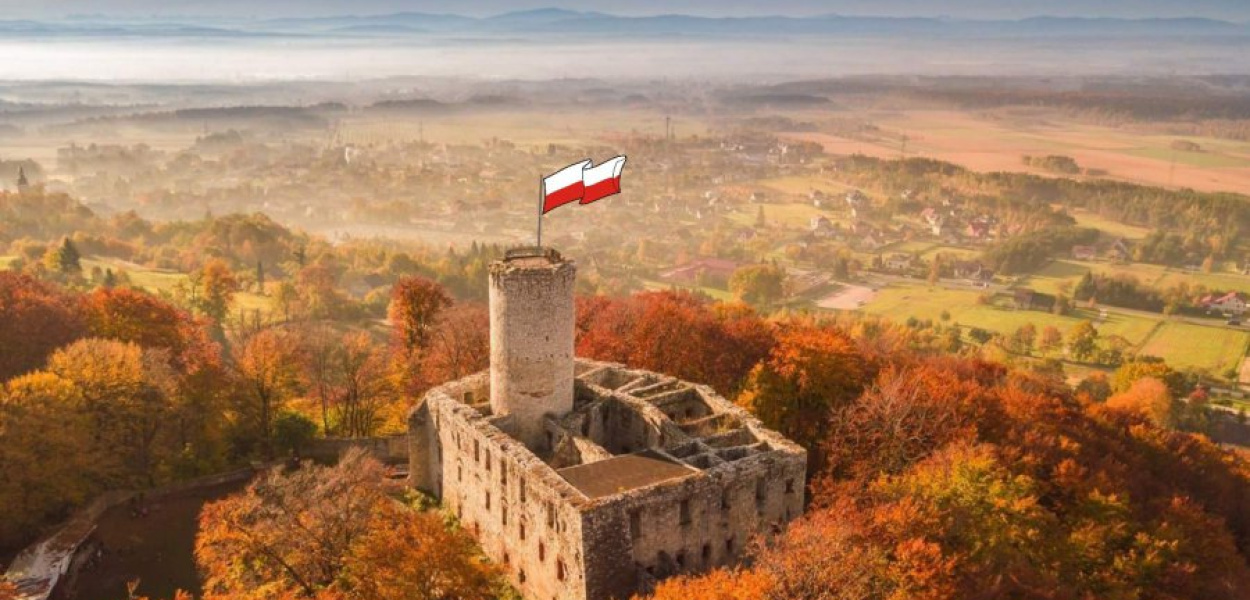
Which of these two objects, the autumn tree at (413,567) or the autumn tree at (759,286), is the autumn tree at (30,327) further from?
the autumn tree at (759,286)

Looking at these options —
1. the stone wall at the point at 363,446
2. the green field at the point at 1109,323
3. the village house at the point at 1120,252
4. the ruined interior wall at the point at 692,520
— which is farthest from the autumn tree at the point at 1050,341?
the stone wall at the point at 363,446

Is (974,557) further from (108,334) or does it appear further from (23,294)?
(23,294)

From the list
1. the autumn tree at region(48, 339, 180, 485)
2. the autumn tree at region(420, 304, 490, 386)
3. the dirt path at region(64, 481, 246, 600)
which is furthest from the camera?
the autumn tree at region(420, 304, 490, 386)

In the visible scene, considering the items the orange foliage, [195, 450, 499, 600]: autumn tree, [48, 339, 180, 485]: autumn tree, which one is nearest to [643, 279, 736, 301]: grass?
the orange foliage

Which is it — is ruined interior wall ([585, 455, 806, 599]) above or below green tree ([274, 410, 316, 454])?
above

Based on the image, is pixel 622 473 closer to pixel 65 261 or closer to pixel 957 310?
pixel 65 261

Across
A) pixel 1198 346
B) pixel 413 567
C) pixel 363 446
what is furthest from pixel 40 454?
pixel 1198 346

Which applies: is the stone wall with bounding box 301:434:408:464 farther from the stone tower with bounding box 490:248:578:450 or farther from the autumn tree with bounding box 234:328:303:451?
the stone tower with bounding box 490:248:578:450

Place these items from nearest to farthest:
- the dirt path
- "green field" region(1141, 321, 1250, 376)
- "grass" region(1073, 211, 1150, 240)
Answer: the dirt path → "green field" region(1141, 321, 1250, 376) → "grass" region(1073, 211, 1150, 240)
